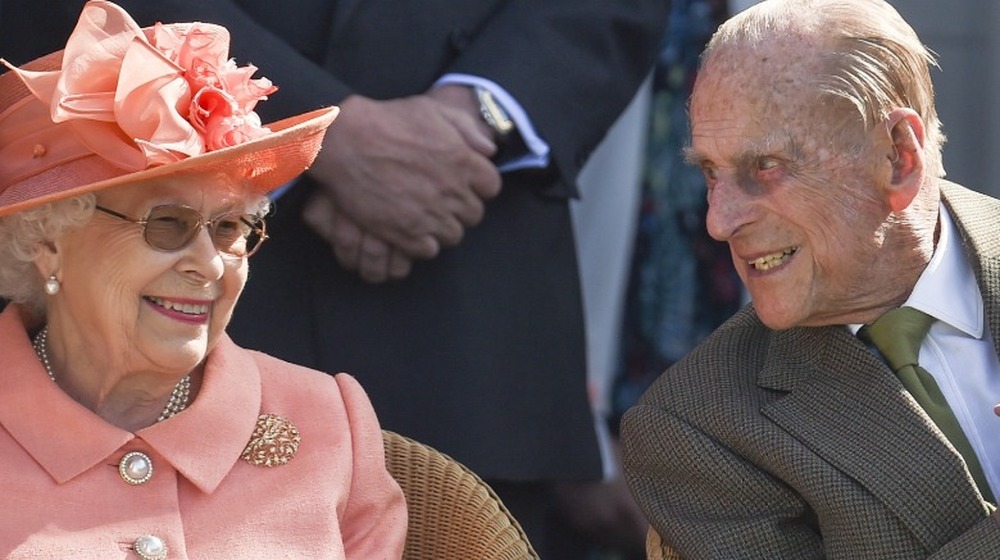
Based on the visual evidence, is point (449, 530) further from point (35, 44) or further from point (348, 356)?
point (35, 44)

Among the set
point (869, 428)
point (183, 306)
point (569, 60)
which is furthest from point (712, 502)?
point (569, 60)

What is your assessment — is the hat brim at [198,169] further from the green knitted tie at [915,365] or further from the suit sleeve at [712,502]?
the green knitted tie at [915,365]

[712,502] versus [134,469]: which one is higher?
[712,502]

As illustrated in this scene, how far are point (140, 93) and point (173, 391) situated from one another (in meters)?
0.62

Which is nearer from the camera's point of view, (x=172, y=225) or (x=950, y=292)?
(x=172, y=225)

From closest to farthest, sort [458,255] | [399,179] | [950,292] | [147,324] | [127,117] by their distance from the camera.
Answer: [127,117] < [147,324] < [950,292] < [399,179] < [458,255]

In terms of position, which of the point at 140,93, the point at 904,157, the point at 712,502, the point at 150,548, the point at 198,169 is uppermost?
the point at 904,157

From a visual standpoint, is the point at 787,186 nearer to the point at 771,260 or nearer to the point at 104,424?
the point at 771,260

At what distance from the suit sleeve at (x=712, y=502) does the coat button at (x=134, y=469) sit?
94cm

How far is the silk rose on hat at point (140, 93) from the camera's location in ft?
11.1

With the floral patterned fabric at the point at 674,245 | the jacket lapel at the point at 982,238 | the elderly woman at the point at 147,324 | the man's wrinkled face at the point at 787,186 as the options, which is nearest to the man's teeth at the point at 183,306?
the elderly woman at the point at 147,324

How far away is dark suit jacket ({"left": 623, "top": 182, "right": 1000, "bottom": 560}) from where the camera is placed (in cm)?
344

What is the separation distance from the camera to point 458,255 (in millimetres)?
4547

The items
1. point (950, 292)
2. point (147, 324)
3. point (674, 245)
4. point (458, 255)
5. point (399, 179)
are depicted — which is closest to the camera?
point (147, 324)
